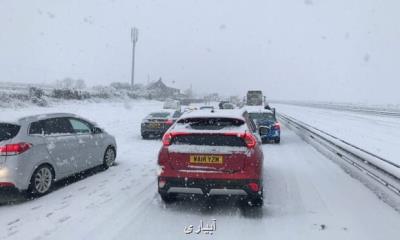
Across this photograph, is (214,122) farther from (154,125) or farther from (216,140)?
(154,125)

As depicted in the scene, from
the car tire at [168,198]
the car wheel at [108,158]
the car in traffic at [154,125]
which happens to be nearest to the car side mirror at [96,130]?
the car wheel at [108,158]

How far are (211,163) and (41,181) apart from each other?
3394mm

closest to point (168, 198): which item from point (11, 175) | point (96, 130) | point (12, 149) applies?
point (11, 175)

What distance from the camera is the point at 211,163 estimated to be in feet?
22.4

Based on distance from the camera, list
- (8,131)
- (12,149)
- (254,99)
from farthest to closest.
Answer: (254,99)
(8,131)
(12,149)

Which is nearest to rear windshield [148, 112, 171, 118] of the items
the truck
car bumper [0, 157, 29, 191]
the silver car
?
the silver car

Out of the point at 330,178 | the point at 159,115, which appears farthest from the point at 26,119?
the point at 159,115

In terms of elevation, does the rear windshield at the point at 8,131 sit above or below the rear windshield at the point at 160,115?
above

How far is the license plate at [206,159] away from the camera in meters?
6.80

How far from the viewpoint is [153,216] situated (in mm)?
6816

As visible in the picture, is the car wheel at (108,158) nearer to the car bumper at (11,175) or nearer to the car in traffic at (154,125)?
the car bumper at (11,175)

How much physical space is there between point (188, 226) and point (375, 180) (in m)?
4.78

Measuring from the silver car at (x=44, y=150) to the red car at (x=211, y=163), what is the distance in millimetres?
2449

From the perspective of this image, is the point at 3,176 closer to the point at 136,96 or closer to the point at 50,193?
the point at 50,193
